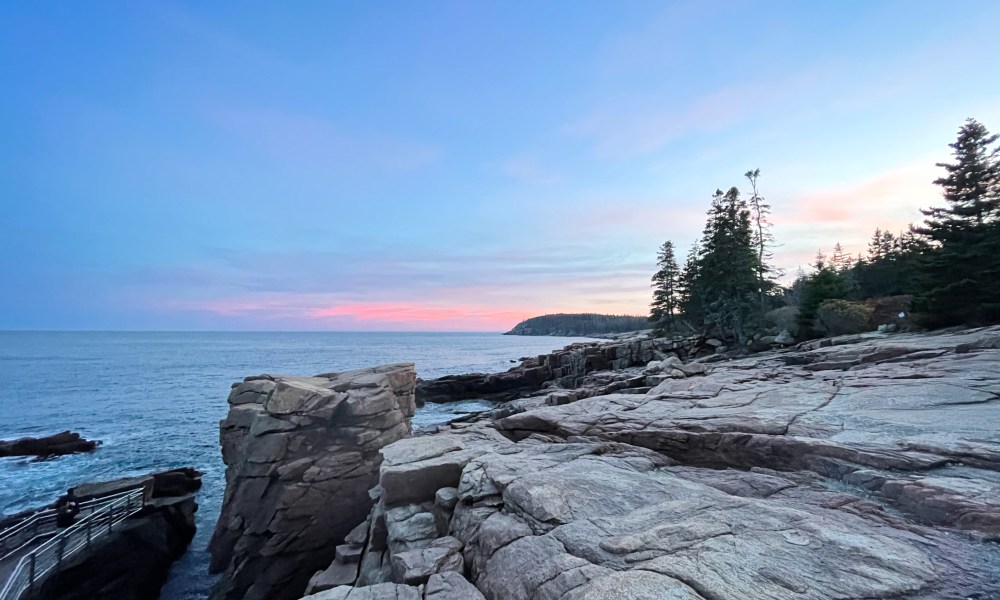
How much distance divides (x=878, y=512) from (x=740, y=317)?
38808mm

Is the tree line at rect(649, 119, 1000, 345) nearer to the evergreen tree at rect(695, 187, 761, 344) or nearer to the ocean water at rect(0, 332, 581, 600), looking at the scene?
the evergreen tree at rect(695, 187, 761, 344)

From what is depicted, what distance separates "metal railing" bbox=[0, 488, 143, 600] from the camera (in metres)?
10.0

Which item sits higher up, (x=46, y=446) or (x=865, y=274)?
(x=865, y=274)

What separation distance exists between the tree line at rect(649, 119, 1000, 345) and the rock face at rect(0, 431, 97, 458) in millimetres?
51330

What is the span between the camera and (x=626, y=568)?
4.51 metres

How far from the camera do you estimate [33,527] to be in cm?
1351

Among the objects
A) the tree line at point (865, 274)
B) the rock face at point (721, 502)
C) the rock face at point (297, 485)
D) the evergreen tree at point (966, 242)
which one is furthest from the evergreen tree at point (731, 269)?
the rock face at point (297, 485)

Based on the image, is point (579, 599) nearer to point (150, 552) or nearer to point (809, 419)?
point (809, 419)

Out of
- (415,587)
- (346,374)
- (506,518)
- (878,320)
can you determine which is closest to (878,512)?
(506,518)

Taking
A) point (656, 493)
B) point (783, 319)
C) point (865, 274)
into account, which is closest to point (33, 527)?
point (656, 493)

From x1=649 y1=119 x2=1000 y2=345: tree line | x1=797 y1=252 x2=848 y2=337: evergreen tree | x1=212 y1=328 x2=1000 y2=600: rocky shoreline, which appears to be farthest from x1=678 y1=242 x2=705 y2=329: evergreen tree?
x1=212 y1=328 x2=1000 y2=600: rocky shoreline

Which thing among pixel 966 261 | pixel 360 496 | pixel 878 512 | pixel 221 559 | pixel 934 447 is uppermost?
pixel 966 261

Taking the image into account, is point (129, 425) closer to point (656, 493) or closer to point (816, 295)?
point (656, 493)

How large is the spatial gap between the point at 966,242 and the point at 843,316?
817 cm
